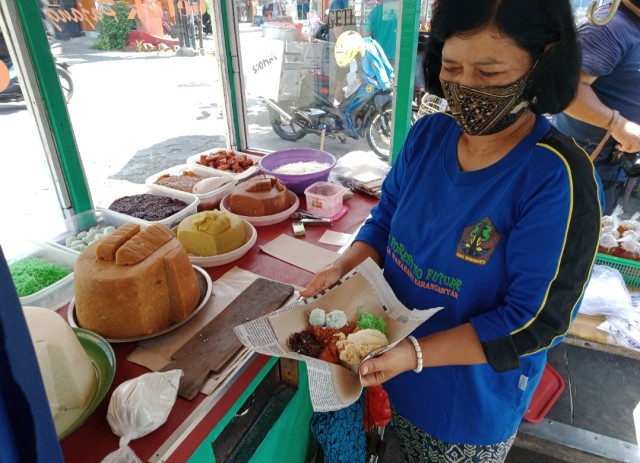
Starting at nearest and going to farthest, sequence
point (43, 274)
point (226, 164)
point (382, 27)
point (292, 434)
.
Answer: point (43, 274), point (292, 434), point (226, 164), point (382, 27)

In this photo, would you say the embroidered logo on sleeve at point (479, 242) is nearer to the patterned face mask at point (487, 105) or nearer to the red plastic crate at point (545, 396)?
the patterned face mask at point (487, 105)

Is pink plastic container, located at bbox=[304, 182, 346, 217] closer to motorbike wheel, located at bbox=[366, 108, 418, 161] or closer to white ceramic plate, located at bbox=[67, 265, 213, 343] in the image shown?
white ceramic plate, located at bbox=[67, 265, 213, 343]

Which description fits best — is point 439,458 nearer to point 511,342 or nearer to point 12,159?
point 511,342

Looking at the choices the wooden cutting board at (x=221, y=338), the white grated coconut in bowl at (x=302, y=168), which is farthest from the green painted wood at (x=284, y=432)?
the white grated coconut in bowl at (x=302, y=168)

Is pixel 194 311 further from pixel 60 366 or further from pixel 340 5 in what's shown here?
pixel 340 5

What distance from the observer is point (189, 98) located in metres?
7.08

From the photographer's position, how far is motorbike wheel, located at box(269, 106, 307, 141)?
5723 mm

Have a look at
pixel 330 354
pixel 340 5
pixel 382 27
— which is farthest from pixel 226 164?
pixel 340 5

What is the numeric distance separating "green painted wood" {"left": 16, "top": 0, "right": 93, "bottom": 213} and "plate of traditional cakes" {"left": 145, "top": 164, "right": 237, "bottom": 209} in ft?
1.26

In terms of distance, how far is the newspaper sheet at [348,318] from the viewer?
41.7 inches

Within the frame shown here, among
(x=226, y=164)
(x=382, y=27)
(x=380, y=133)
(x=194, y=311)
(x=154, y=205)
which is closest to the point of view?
(x=194, y=311)

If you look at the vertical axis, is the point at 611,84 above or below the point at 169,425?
above

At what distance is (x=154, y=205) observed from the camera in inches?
82.6

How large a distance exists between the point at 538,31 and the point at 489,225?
1.54ft
